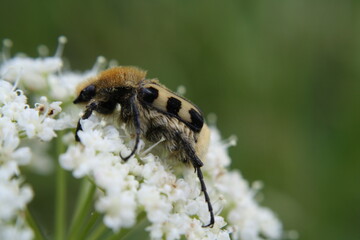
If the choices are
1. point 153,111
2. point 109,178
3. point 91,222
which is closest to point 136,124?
point 153,111

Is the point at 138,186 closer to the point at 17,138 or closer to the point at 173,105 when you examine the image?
the point at 173,105

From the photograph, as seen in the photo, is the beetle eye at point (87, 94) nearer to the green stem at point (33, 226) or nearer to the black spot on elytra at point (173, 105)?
the black spot on elytra at point (173, 105)

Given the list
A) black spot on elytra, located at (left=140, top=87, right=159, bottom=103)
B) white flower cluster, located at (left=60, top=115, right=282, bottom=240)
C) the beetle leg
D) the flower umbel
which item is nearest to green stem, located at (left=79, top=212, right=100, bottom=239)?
the flower umbel

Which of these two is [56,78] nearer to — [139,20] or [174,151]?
[174,151]

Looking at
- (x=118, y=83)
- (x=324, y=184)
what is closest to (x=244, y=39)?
(x=324, y=184)

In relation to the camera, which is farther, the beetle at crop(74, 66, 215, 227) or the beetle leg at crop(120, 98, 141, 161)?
the beetle at crop(74, 66, 215, 227)

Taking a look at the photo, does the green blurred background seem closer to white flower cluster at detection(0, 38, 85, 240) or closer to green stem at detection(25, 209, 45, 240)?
white flower cluster at detection(0, 38, 85, 240)
